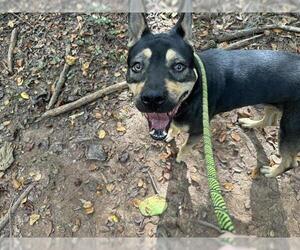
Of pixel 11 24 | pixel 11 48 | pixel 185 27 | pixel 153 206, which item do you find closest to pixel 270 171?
pixel 153 206

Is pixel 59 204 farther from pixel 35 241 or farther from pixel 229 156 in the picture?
pixel 229 156

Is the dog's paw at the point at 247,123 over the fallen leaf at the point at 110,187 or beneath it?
over

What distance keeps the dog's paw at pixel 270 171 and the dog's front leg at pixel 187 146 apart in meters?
0.85

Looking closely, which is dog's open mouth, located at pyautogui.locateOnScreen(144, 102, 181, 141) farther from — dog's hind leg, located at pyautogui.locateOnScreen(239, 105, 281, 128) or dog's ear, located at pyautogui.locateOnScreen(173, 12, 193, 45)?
dog's hind leg, located at pyautogui.locateOnScreen(239, 105, 281, 128)

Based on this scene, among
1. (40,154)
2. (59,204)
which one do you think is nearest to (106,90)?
(40,154)

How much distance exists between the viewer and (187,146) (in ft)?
16.2

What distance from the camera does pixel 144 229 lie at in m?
4.84

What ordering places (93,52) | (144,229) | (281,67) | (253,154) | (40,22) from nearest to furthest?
(281,67), (144,229), (253,154), (93,52), (40,22)

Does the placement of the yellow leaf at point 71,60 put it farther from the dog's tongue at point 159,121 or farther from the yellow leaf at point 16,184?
the dog's tongue at point 159,121

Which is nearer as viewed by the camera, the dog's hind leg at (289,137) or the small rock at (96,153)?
the dog's hind leg at (289,137)

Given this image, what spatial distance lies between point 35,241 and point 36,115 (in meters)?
1.61

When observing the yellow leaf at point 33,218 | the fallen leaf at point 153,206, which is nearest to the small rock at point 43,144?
the yellow leaf at point 33,218

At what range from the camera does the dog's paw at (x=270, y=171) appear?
4.93 m

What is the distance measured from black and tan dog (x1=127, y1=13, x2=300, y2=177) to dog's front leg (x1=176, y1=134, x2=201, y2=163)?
0.04 feet
